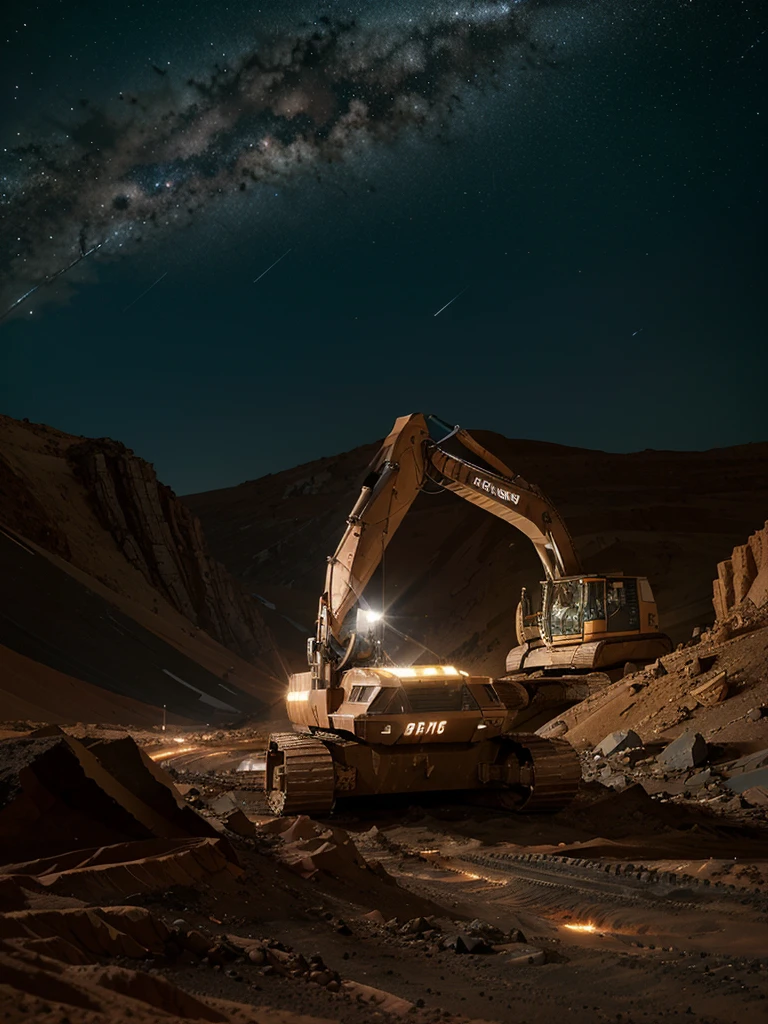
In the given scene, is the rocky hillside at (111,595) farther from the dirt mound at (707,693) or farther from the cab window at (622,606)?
the cab window at (622,606)

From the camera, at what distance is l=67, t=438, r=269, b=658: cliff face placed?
141 feet

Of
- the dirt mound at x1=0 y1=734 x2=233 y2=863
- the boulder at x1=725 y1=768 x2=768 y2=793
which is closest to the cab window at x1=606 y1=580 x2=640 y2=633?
the boulder at x1=725 y1=768 x2=768 y2=793

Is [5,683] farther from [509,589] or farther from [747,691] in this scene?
[509,589]

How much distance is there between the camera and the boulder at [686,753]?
13.3m

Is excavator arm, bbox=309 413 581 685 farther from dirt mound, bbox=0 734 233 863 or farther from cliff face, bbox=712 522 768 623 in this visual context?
dirt mound, bbox=0 734 233 863

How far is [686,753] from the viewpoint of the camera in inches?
530

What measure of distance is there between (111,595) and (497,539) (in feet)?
93.4

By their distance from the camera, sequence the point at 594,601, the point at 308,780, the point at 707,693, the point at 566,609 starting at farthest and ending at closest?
the point at 566,609 → the point at 594,601 → the point at 707,693 → the point at 308,780

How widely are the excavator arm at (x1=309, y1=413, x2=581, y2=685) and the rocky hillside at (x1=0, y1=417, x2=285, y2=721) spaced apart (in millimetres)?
12692

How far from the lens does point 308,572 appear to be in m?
76.5

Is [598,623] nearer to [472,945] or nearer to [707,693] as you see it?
[707,693]

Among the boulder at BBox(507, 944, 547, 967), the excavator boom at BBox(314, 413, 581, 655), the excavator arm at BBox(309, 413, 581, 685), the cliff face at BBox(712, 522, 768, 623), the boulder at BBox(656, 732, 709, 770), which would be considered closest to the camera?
the boulder at BBox(507, 944, 547, 967)

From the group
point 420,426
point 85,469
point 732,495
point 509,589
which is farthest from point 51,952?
point 732,495

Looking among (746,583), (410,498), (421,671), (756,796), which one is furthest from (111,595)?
(756,796)
